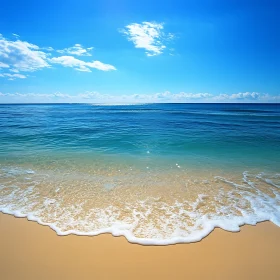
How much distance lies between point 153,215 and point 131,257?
157 cm

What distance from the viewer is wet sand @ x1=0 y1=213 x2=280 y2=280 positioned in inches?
133

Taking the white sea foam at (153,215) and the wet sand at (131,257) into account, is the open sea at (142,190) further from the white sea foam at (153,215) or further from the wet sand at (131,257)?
the wet sand at (131,257)

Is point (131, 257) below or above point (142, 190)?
Answer: below

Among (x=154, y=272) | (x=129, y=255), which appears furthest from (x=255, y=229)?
(x=129, y=255)

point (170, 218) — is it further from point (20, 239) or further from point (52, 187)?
point (52, 187)

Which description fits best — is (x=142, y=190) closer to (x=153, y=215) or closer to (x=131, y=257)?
(x=153, y=215)

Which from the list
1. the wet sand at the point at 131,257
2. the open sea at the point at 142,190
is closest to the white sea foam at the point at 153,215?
the open sea at the point at 142,190

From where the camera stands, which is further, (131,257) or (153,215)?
(153,215)

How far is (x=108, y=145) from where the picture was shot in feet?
44.8

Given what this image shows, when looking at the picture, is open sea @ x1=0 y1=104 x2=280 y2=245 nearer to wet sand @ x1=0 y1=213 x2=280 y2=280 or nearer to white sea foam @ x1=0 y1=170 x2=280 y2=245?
white sea foam @ x1=0 y1=170 x2=280 y2=245

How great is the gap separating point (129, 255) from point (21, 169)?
776cm

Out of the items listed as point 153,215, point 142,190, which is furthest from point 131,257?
point 142,190

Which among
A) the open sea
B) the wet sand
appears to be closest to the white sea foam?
the open sea

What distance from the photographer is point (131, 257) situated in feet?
12.3
